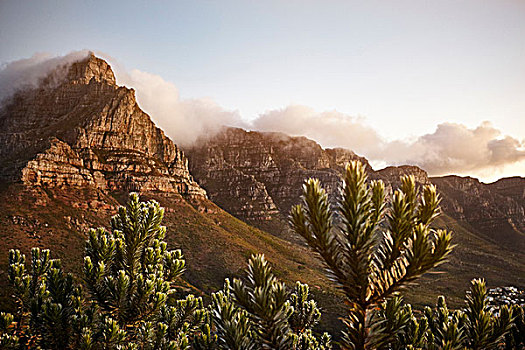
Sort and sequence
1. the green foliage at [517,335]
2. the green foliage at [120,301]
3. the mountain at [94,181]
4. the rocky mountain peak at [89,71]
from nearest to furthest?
the green foliage at [517,335], the green foliage at [120,301], the mountain at [94,181], the rocky mountain peak at [89,71]

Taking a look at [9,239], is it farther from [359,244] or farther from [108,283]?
[359,244]

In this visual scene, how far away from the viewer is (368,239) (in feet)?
8.84

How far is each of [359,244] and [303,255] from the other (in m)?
136

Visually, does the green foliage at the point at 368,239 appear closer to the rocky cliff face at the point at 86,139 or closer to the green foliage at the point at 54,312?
the green foliage at the point at 54,312

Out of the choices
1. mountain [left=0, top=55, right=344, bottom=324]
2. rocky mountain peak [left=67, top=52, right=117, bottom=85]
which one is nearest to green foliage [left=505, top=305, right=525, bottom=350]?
mountain [left=0, top=55, right=344, bottom=324]

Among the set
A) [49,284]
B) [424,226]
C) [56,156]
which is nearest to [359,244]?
[424,226]

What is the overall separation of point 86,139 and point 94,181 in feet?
87.7

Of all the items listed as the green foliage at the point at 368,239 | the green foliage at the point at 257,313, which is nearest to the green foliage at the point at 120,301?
the green foliage at the point at 257,313

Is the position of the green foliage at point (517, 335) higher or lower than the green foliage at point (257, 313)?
lower

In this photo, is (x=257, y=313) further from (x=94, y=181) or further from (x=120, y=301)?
(x=94, y=181)

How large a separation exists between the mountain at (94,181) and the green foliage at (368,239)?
39471 millimetres

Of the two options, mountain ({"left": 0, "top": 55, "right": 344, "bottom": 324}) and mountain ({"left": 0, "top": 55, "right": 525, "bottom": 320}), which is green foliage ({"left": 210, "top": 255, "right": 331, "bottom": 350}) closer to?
mountain ({"left": 0, "top": 55, "right": 344, "bottom": 324})

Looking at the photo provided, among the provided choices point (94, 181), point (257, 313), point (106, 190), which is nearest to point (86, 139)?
point (94, 181)

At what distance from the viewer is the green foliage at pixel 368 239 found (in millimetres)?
2633
